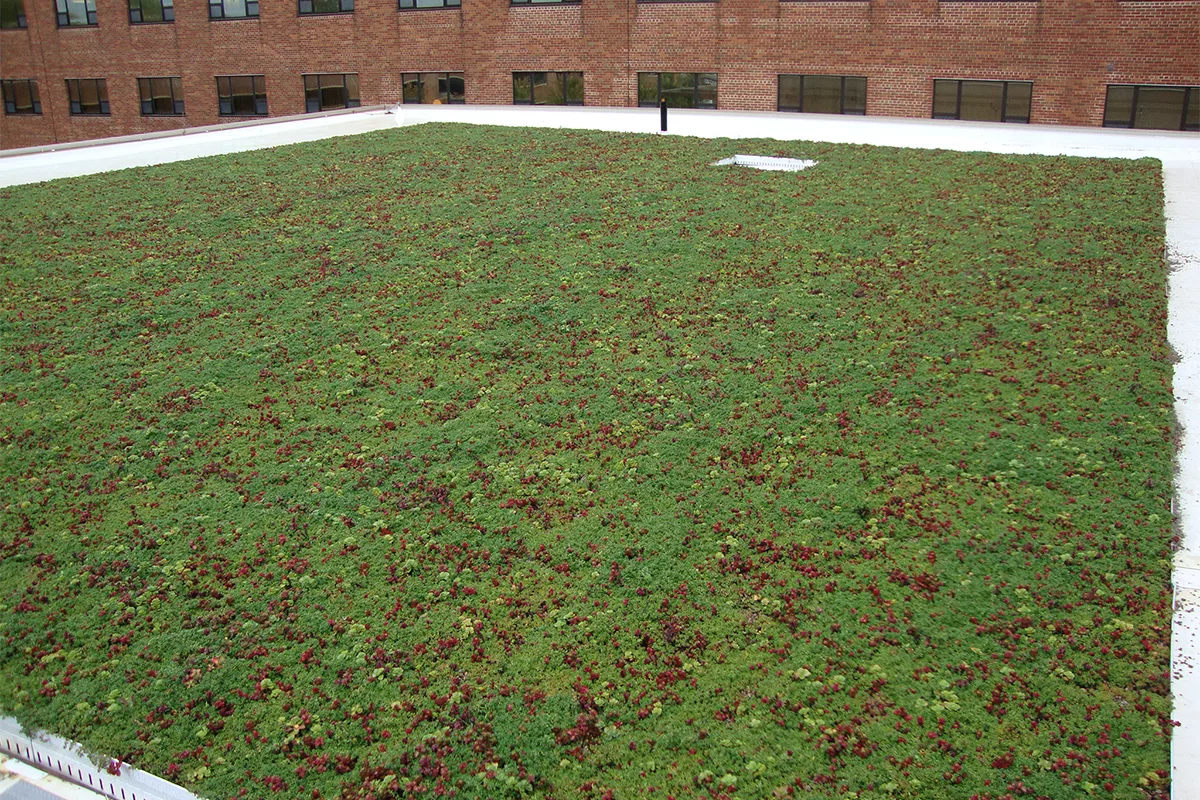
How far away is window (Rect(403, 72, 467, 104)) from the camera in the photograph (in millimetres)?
36031

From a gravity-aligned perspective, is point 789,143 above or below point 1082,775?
above

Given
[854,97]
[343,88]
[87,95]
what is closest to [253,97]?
[343,88]

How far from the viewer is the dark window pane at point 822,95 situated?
30734 millimetres

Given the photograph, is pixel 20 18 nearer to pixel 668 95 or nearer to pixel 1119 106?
pixel 668 95

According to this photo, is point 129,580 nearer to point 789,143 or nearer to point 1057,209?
point 1057,209

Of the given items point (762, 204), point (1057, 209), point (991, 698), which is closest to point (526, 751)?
point (991, 698)

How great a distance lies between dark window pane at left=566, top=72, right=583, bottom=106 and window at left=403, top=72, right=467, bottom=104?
12.9 ft

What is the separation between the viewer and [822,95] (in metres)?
31.0

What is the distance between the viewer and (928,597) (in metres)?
6.62

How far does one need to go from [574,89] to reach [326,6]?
10165 millimetres

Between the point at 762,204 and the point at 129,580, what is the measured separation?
1148 centimetres

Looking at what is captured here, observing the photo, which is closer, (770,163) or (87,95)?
(770,163)

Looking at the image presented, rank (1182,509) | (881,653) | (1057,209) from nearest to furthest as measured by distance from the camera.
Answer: (881,653) → (1182,509) → (1057,209)

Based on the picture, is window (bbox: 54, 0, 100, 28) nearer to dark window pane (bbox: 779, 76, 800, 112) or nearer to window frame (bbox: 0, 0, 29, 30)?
window frame (bbox: 0, 0, 29, 30)
